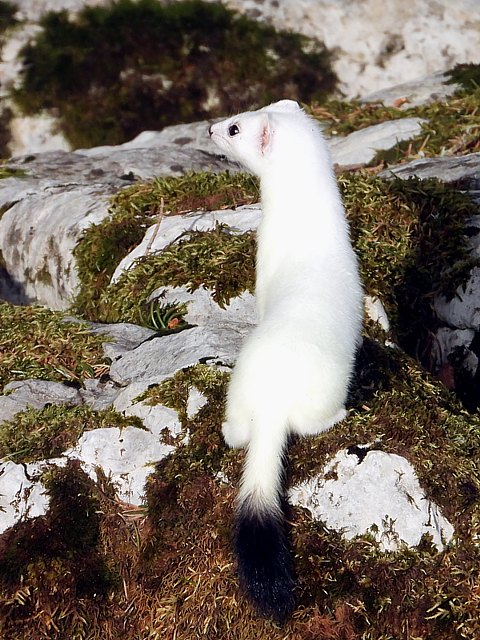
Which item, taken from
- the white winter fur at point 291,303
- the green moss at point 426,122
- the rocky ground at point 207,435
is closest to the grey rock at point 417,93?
the green moss at point 426,122

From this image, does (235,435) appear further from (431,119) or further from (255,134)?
(431,119)

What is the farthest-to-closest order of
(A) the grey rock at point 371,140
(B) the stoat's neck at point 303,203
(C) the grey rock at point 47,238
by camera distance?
1. (A) the grey rock at point 371,140
2. (C) the grey rock at point 47,238
3. (B) the stoat's neck at point 303,203

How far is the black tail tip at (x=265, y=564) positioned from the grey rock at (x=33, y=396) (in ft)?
4.03

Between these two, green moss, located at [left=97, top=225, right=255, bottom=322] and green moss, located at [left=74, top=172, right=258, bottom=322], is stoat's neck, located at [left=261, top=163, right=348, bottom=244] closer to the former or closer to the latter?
green moss, located at [left=97, top=225, right=255, bottom=322]

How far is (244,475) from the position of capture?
302cm

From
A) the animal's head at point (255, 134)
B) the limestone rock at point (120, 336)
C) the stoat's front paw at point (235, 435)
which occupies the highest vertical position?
the animal's head at point (255, 134)

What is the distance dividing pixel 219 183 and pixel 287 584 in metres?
3.23

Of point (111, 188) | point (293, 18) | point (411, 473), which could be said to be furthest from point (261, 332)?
point (293, 18)

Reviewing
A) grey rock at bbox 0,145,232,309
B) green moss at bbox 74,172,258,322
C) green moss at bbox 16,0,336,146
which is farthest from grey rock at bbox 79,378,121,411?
green moss at bbox 16,0,336,146

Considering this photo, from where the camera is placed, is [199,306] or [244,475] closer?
[244,475]

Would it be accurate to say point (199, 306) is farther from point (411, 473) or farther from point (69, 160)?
point (69, 160)

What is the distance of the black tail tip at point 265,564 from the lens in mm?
2754

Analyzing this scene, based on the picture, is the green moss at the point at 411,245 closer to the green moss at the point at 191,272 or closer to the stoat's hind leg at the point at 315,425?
the green moss at the point at 191,272

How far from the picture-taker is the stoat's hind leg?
10.4 ft
